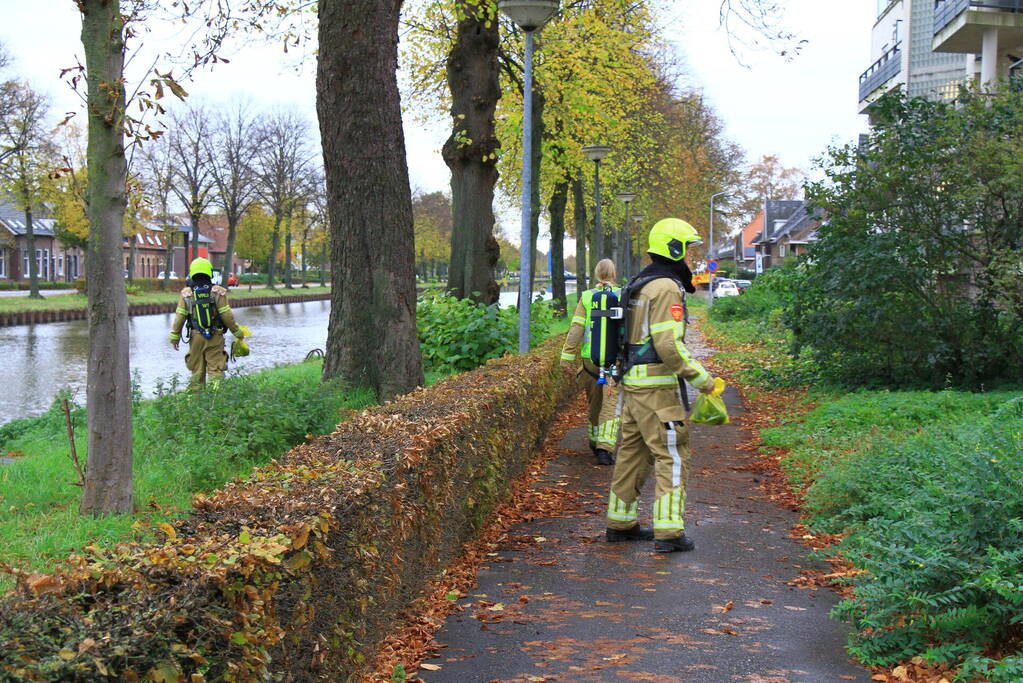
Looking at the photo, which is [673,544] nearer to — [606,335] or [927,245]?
[606,335]

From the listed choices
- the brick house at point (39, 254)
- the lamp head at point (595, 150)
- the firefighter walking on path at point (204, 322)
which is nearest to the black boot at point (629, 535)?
the firefighter walking on path at point (204, 322)

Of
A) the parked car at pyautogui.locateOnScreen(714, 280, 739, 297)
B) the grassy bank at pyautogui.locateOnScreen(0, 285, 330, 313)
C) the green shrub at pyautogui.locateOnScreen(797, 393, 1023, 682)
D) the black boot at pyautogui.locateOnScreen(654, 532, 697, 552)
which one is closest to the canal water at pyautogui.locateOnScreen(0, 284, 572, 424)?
the grassy bank at pyautogui.locateOnScreen(0, 285, 330, 313)

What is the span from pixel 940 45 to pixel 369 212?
70.3 feet

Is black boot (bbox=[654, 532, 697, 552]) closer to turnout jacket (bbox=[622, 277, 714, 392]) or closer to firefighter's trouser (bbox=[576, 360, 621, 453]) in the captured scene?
turnout jacket (bbox=[622, 277, 714, 392])

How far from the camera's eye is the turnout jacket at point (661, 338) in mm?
6652

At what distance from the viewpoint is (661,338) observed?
22.0ft

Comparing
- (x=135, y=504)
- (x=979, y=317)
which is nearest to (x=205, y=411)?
(x=135, y=504)

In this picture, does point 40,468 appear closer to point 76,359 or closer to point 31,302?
point 76,359

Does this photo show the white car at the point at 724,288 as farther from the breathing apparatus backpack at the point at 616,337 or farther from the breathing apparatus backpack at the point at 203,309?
the breathing apparatus backpack at the point at 616,337

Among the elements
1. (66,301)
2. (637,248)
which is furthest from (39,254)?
(637,248)

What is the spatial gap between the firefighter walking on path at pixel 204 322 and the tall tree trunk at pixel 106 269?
6378 millimetres

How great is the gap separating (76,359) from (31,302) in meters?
22.2

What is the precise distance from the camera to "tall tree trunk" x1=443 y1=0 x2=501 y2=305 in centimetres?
1695

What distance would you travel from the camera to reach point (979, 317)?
1260 cm
